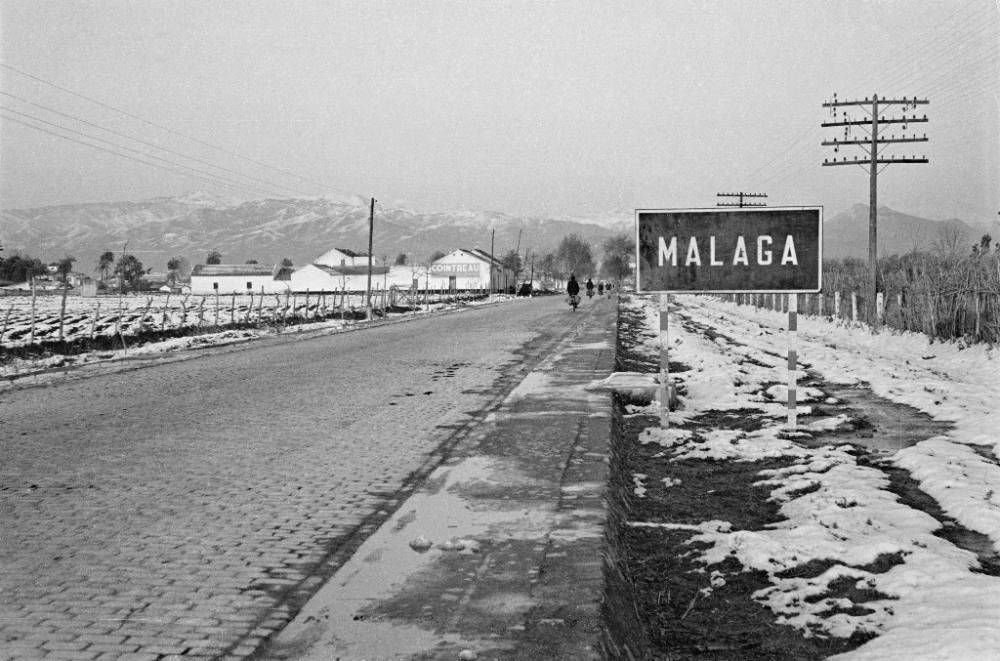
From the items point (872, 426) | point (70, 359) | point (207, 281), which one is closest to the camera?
point (872, 426)

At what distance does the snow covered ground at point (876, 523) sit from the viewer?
12.8 ft

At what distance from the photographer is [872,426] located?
9.87m

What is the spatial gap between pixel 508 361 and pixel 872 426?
300 inches

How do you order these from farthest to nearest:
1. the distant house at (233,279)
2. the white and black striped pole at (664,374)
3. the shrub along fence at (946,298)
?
the distant house at (233,279) < the shrub along fence at (946,298) < the white and black striped pole at (664,374)

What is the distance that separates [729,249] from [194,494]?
5.89 meters

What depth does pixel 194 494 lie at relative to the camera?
6.05 m

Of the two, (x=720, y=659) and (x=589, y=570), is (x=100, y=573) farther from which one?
(x=720, y=659)

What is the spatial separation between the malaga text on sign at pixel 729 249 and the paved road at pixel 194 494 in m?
2.62

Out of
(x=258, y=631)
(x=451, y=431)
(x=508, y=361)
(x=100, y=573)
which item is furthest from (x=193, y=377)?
(x=258, y=631)

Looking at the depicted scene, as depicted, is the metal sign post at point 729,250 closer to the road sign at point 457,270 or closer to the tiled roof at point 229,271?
the road sign at point 457,270

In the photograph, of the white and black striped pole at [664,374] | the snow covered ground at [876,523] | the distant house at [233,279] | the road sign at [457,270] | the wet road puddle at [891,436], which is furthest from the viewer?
the distant house at [233,279]

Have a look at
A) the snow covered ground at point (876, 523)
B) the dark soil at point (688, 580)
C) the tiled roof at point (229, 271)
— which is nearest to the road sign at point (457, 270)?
the tiled roof at point (229, 271)

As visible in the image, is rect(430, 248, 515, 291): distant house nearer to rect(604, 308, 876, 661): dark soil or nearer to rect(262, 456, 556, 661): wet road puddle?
rect(604, 308, 876, 661): dark soil

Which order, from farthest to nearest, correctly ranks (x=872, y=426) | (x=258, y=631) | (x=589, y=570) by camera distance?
1. (x=872, y=426)
2. (x=589, y=570)
3. (x=258, y=631)
